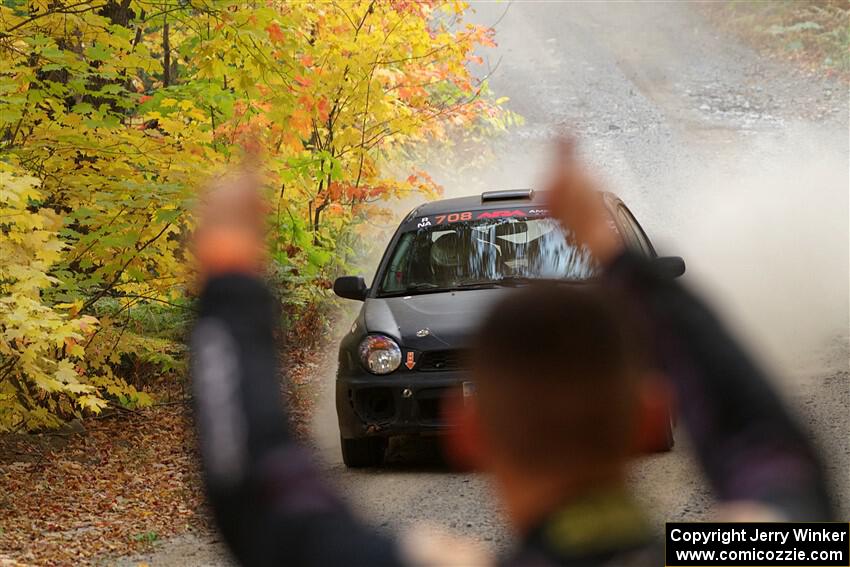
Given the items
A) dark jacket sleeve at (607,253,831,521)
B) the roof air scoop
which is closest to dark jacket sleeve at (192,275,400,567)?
dark jacket sleeve at (607,253,831,521)

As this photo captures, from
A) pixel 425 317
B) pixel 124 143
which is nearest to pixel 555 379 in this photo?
pixel 425 317

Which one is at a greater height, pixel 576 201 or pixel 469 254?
pixel 469 254

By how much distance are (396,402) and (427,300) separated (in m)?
0.89

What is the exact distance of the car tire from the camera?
7.87 metres

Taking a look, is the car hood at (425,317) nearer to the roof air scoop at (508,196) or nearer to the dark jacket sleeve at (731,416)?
the roof air scoop at (508,196)

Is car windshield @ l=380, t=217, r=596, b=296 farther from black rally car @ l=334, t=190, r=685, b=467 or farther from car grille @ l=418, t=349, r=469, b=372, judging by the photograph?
car grille @ l=418, t=349, r=469, b=372

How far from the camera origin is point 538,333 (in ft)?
3.08

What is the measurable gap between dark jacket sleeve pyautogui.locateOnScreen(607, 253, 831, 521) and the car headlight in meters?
6.37

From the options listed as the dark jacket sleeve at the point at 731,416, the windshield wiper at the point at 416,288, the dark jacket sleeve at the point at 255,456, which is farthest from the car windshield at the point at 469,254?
the dark jacket sleeve at the point at 255,456

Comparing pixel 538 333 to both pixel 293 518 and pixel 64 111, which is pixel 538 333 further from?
pixel 64 111

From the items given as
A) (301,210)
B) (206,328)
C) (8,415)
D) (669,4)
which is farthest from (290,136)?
(669,4)

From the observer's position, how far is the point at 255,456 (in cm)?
98

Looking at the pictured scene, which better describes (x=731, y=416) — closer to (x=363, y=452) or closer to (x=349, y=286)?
(x=363, y=452)

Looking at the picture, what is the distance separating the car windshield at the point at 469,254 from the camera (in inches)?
324
